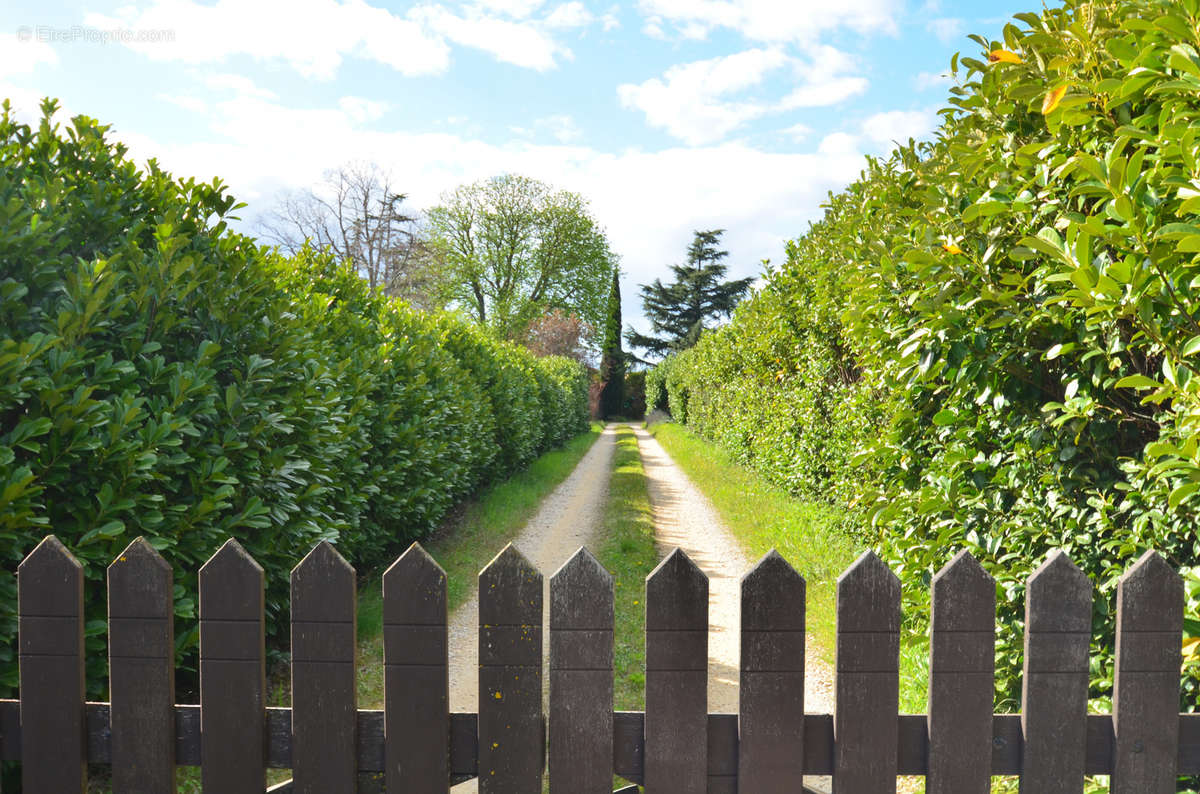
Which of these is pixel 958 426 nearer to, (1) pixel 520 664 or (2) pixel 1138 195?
(2) pixel 1138 195

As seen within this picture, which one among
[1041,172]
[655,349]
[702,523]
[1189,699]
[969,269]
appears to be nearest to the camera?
[1189,699]

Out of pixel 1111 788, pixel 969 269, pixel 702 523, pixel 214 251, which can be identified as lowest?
pixel 702 523

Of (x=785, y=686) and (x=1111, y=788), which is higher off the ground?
(x=785, y=686)

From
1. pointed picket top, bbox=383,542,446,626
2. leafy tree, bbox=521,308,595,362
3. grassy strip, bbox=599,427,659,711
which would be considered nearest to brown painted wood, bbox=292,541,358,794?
pointed picket top, bbox=383,542,446,626

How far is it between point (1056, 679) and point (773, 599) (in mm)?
682

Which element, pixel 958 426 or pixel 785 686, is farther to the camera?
pixel 958 426

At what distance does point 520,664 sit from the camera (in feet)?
5.55

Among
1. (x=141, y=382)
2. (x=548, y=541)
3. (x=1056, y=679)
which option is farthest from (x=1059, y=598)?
(x=548, y=541)

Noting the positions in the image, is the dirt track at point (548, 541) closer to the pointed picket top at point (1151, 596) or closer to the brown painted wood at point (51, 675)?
the brown painted wood at point (51, 675)

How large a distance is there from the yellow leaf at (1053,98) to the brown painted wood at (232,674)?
263 centimetres

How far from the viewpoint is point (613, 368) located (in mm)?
48812

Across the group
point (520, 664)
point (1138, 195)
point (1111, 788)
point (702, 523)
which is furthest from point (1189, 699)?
point (702, 523)

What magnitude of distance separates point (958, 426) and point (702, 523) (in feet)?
23.0

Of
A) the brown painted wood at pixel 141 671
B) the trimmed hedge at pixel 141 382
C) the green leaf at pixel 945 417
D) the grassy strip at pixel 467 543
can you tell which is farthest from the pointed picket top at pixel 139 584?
the green leaf at pixel 945 417
